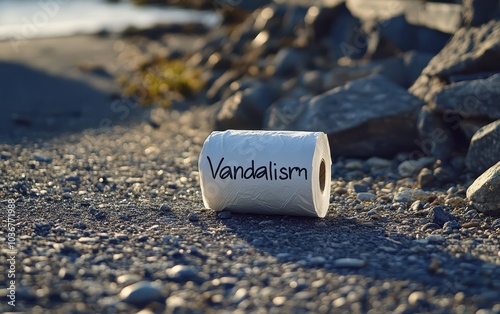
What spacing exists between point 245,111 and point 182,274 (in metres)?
4.43

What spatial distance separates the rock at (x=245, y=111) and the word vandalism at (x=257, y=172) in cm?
319

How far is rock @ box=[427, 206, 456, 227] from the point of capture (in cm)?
526

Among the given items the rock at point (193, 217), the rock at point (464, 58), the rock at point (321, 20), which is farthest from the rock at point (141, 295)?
the rock at point (321, 20)

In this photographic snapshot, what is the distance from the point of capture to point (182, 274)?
426 cm

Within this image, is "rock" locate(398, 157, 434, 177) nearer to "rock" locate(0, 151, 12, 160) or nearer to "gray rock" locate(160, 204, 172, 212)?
"gray rock" locate(160, 204, 172, 212)

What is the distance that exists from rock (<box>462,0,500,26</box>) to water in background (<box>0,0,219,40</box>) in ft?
33.5

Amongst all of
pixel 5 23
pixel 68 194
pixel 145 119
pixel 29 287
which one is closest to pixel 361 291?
pixel 29 287

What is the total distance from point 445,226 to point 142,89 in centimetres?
637

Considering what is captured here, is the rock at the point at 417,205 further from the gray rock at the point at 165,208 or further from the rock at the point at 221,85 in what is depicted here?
the rock at the point at 221,85

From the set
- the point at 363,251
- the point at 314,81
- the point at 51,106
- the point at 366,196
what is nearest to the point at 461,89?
the point at 366,196

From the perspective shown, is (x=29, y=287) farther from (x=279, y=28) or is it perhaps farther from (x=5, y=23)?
(x=5, y=23)

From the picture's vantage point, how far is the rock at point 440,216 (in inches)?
207

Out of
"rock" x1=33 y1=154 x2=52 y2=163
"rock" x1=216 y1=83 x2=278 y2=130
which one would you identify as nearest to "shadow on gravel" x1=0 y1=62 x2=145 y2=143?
"rock" x1=33 y1=154 x2=52 y2=163

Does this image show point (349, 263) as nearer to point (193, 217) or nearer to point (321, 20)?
point (193, 217)
